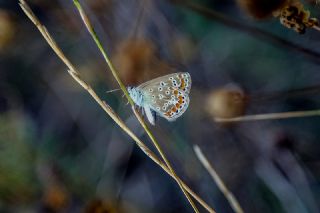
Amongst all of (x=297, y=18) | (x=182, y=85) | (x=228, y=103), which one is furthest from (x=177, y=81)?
(x=297, y=18)

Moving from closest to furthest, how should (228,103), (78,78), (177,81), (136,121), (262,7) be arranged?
(78,78), (262,7), (177,81), (228,103), (136,121)

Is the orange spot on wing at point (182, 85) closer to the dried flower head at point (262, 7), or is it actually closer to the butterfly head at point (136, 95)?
the butterfly head at point (136, 95)

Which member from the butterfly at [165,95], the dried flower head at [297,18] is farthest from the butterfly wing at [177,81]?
the dried flower head at [297,18]

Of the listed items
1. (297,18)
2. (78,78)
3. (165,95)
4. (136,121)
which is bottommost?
(136,121)

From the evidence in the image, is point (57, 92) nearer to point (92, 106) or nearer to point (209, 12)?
point (92, 106)

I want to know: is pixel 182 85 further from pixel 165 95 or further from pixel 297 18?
pixel 297 18

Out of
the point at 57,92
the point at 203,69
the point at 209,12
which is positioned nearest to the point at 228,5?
the point at 203,69
